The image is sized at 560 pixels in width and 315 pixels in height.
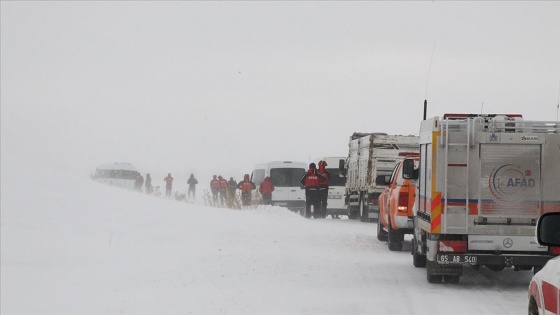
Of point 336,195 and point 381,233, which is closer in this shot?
point 381,233

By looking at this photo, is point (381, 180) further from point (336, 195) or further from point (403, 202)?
point (336, 195)

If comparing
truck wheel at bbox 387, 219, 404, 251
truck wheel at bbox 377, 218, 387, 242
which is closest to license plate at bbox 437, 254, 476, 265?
truck wheel at bbox 387, 219, 404, 251

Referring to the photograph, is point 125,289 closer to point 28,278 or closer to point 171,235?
point 28,278

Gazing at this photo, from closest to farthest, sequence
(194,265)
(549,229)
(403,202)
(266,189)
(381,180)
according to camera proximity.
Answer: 1. (549,229)
2. (194,265)
3. (403,202)
4. (381,180)
5. (266,189)

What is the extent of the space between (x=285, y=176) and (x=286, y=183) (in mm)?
292

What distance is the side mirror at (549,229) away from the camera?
5.94 metres

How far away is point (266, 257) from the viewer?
1997 centimetres

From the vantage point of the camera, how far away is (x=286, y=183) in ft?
137

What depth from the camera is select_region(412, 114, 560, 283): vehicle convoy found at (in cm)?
1502

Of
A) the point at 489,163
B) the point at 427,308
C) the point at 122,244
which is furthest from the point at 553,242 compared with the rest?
the point at 122,244

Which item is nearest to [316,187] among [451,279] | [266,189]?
[266,189]

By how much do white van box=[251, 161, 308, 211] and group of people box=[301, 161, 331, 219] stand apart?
472 cm

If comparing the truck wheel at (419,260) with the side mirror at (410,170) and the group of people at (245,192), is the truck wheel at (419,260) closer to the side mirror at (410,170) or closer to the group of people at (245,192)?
the side mirror at (410,170)

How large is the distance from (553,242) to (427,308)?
23.6 ft
